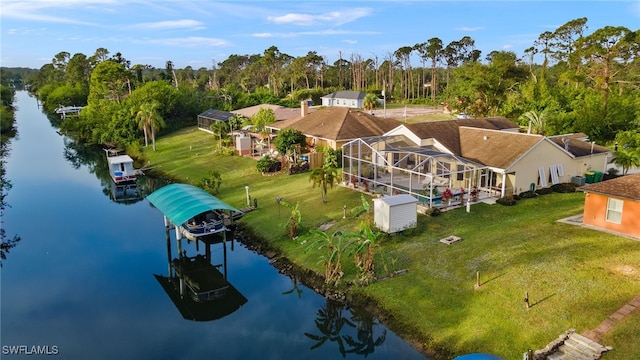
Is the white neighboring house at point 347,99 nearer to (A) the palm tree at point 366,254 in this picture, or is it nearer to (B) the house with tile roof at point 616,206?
(B) the house with tile roof at point 616,206

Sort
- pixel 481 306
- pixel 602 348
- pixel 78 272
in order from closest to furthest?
pixel 602 348, pixel 481 306, pixel 78 272

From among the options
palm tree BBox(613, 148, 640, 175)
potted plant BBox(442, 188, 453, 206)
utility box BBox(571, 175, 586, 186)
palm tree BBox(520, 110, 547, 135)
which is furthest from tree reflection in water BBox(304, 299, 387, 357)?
palm tree BBox(520, 110, 547, 135)

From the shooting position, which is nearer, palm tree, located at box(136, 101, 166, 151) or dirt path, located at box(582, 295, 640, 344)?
dirt path, located at box(582, 295, 640, 344)

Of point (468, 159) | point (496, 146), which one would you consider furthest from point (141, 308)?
point (496, 146)

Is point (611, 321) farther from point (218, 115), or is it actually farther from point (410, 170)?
point (218, 115)

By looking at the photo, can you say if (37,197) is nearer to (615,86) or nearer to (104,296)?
(104,296)

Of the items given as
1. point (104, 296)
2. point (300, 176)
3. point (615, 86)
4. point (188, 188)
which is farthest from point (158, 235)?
point (615, 86)

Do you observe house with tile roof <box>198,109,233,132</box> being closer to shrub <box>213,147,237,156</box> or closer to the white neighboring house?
shrub <box>213,147,237,156</box>
